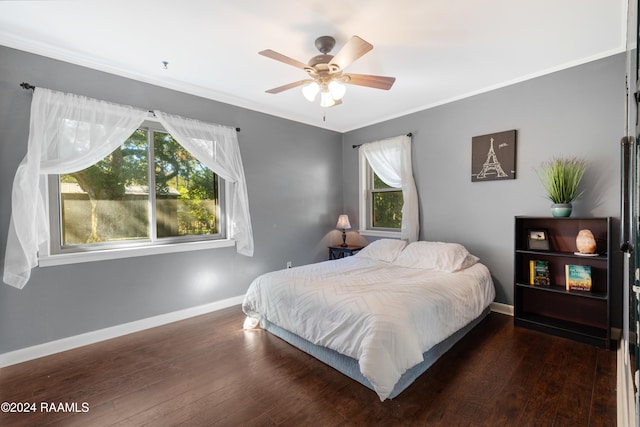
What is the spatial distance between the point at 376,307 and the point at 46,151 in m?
2.93

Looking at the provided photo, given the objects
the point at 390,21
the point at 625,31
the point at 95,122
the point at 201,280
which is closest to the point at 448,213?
the point at 625,31

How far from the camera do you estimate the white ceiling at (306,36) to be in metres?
1.90

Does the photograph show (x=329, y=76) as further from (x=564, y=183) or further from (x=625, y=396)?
(x=625, y=396)

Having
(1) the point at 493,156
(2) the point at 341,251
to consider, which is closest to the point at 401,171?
(1) the point at 493,156

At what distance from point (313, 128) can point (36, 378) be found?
404 centimetres

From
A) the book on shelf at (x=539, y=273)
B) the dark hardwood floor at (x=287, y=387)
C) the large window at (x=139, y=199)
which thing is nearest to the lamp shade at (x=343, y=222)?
the large window at (x=139, y=199)

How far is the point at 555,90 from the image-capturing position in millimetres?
2799

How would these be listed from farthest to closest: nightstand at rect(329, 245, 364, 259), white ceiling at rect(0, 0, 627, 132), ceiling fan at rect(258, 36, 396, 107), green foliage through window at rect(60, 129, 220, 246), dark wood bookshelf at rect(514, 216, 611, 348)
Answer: nightstand at rect(329, 245, 364, 259) → green foliage through window at rect(60, 129, 220, 246) → dark wood bookshelf at rect(514, 216, 611, 348) → ceiling fan at rect(258, 36, 396, 107) → white ceiling at rect(0, 0, 627, 132)

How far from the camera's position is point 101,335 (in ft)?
8.68

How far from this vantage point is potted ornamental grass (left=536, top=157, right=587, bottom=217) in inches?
101

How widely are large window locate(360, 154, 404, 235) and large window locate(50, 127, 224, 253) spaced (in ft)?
7.47

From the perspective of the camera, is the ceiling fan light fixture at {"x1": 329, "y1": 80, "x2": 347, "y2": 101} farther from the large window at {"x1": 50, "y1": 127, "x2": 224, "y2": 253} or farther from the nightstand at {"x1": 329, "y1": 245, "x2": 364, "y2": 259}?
the nightstand at {"x1": 329, "y1": 245, "x2": 364, "y2": 259}

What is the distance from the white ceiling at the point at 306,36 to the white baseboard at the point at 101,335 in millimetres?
2219

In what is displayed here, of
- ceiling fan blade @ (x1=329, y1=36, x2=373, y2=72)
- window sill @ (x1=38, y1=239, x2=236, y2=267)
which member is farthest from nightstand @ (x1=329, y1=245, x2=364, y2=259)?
ceiling fan blade @ (x1=329, y1=36, x2=373, y2=72)
